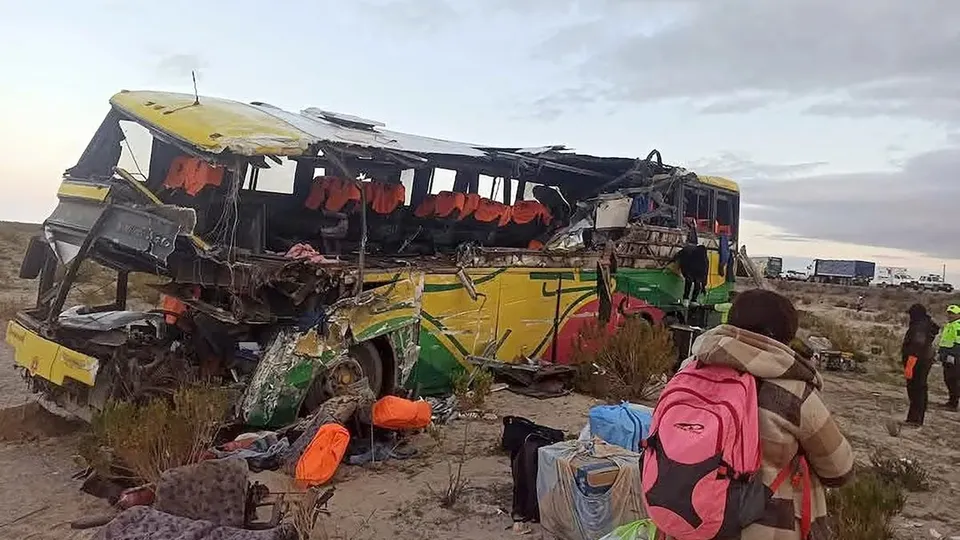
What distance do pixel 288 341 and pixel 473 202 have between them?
483cm

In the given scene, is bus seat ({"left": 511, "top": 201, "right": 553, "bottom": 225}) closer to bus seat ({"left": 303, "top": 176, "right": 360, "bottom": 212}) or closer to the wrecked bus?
the wrecked bus

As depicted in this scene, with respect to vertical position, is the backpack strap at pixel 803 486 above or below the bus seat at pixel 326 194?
below

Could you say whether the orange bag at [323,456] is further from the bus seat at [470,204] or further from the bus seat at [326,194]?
the bus seat at [470,204]

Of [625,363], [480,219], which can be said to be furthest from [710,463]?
[480,219]

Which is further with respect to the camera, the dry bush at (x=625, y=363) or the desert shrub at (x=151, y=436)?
the dry bush at (x=625, y=363)

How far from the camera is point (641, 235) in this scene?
12.6m

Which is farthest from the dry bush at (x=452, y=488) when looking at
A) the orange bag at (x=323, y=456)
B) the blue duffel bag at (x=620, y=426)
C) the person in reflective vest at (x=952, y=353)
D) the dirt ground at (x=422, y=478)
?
the person in reflective vest at (x=952, y=353)

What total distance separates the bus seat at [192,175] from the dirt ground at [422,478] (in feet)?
8.59

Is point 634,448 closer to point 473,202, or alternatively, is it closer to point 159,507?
point 159,507

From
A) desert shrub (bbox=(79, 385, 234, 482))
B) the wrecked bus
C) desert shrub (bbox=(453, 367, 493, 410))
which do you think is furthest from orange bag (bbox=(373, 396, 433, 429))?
desert shrub (bbox=(453, 367, 493, 410))

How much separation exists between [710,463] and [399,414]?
4773 mm

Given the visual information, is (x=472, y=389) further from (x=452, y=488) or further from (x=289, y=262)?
(x=452, y=488)

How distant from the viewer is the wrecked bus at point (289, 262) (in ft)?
23.6

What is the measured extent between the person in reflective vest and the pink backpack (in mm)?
10672
